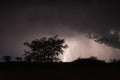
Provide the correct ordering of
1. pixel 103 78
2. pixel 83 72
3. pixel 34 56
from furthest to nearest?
pixel 34 56
pixel 83 72
pixel 103 78

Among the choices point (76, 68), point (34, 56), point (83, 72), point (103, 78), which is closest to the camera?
point (103, 78)

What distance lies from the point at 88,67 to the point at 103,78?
7.99 feet

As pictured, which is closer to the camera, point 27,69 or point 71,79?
point 71,79

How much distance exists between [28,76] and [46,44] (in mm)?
34155

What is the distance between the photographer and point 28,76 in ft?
46.0

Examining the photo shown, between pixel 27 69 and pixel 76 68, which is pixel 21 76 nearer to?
pixel 27 69

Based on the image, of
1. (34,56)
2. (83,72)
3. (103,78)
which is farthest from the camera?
(34,56)

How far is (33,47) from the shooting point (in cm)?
4775

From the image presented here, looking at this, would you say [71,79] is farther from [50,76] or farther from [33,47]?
[33,47]

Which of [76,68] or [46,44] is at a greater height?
[46,44]

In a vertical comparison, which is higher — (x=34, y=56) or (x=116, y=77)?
(x=34, y=56)

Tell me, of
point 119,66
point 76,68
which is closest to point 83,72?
point 76,68

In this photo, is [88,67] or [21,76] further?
[88,67]

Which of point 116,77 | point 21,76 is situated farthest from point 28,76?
point 116,77
